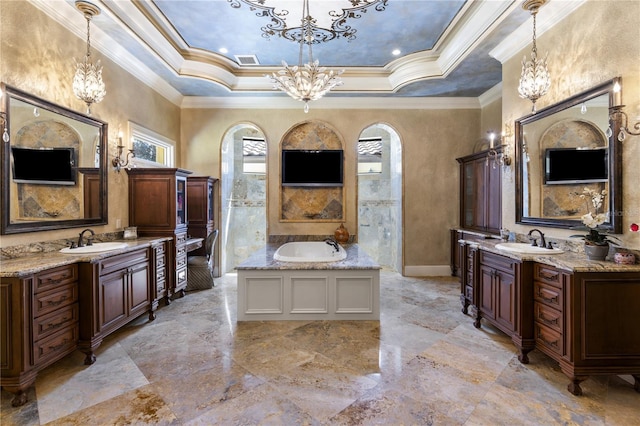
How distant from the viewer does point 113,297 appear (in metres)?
2.87

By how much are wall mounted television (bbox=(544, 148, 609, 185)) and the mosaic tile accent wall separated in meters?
3.22

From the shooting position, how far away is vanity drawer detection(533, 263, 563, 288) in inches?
90.9

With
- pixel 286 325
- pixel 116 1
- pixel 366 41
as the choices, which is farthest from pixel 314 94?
pixel 286 325

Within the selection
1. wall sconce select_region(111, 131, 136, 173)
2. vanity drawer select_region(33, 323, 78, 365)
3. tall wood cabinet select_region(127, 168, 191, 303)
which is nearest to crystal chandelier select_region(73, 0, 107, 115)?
wall sconce select_region(111, 131, 136, 173)

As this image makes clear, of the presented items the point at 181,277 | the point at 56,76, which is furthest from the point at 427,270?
the point at 56,76

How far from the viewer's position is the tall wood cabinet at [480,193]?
176 inches

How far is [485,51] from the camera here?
384 centimetres

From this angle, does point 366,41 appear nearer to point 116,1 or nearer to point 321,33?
point 321,33

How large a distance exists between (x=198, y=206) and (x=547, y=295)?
487cm

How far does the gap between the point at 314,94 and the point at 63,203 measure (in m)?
2.82

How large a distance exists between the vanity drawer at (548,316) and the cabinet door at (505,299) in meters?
0.17

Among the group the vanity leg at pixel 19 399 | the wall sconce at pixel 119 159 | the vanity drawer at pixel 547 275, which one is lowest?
the vanity leg at pixel 19 399

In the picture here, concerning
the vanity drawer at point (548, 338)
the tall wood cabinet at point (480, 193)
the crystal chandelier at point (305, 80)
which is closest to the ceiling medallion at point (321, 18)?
the crystal chandelier at point (305, 80)

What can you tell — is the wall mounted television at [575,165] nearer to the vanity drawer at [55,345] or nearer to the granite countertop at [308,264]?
the granite countertop at [308,264]
